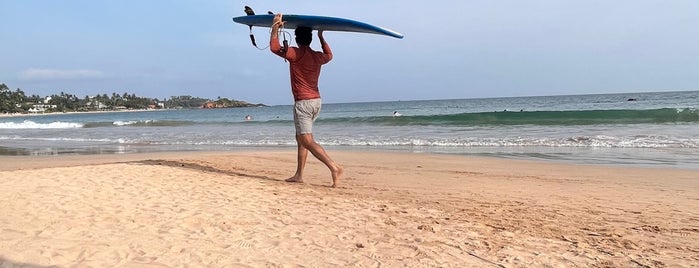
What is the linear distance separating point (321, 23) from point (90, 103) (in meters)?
140

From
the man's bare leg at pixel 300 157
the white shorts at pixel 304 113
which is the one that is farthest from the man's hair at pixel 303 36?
the man's bare leg at pixel 300 157

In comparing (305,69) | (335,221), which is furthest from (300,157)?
(335,221)

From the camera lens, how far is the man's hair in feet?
18.1

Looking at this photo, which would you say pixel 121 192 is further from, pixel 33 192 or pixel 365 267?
pixel 365 267

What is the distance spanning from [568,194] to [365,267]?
3743mm

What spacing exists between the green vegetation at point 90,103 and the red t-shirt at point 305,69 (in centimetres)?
11991

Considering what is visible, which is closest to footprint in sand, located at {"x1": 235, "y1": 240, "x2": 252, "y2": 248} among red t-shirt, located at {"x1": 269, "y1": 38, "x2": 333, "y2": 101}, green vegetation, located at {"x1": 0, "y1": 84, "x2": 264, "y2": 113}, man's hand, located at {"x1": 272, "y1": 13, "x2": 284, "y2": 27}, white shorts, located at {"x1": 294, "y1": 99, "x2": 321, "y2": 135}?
white shorts, located at {"x1": 294, "y1": 99, "x2": 321, "y2": 135}

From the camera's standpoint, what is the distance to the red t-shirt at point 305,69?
548cm

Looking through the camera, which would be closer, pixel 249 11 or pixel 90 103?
pixel 249 11

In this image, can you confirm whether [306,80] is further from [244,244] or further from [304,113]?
[244,244]

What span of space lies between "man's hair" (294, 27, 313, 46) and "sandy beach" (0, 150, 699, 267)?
1666 mm

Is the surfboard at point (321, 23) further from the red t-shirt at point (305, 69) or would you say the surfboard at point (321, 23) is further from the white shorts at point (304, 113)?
the white shorts at point (304, 113)

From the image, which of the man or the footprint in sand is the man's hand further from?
the footprint in sand

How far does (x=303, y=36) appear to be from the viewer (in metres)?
5.54
